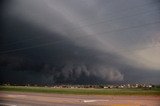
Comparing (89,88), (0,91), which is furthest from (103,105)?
(89,88)

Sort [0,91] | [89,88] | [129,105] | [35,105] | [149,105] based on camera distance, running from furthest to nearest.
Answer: [89,88], [35,105], [129,105], [149,105], [0,91]

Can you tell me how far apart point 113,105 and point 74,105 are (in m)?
1.80

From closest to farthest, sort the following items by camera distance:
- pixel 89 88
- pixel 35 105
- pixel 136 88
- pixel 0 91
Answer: pixel 0 91, pixel 35 105, pixel 136 88, pixel 89 88

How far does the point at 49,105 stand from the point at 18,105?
172cm

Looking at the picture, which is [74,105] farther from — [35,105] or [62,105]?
[35,105]

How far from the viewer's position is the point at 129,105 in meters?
14.5

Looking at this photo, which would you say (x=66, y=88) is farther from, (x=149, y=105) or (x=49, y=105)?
(x=149, y=105)

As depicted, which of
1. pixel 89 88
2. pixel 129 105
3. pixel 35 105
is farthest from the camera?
pixel 89 88

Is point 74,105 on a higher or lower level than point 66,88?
lower

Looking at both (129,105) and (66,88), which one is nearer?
(129,105)

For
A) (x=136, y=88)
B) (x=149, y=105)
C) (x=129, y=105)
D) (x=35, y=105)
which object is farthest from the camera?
(x=136, y=88)

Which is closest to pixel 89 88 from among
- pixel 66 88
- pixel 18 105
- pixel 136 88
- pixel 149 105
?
pixel 66 88

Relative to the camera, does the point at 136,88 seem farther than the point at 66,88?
No

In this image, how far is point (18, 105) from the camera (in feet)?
51.9
